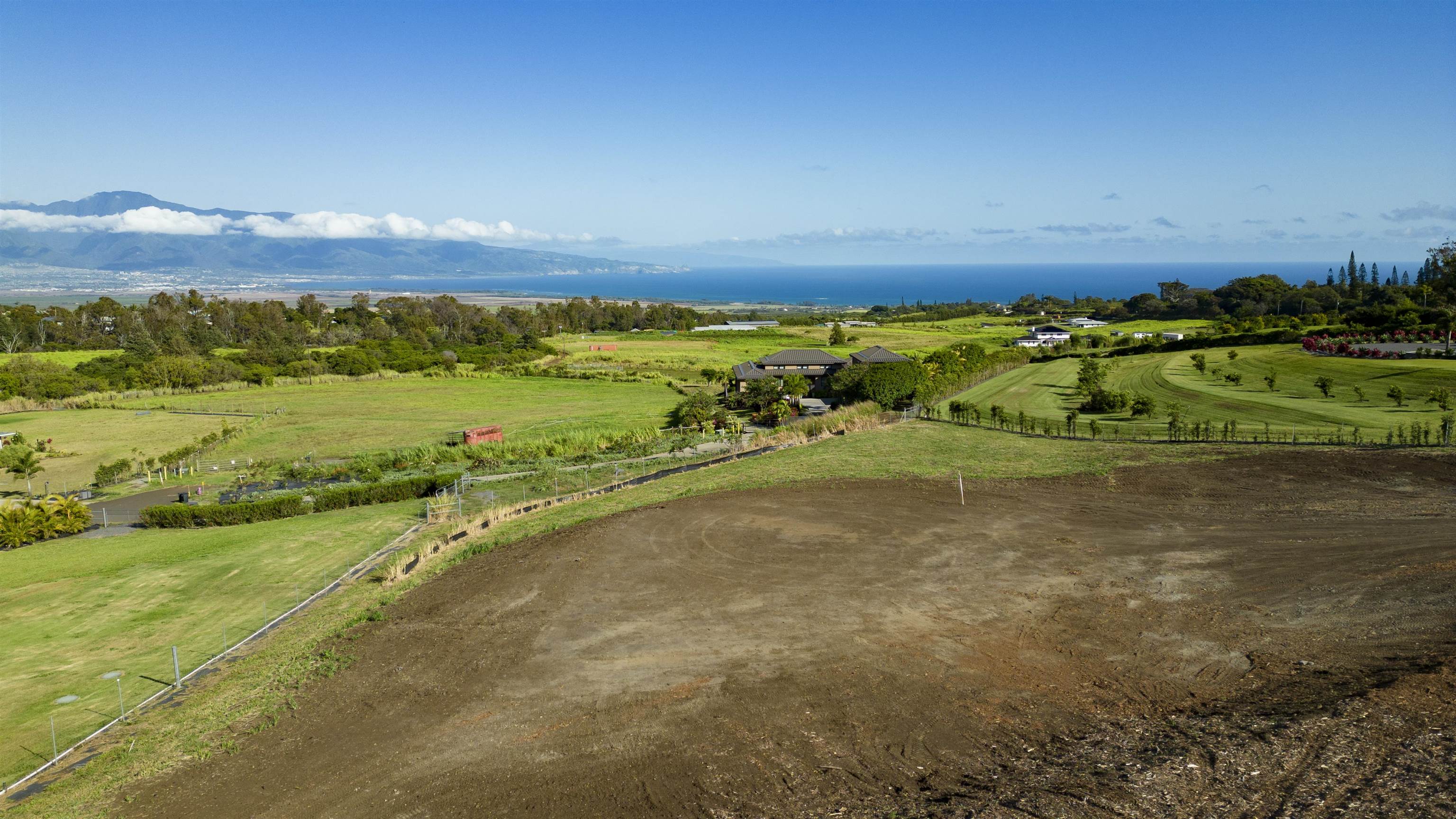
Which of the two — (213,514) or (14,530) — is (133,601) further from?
(14,530)

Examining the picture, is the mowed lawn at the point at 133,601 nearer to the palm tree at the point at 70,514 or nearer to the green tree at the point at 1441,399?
the palm tree at the point at 70,514

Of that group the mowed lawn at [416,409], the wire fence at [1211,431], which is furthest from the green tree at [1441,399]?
the mowed lawn at [416,409]

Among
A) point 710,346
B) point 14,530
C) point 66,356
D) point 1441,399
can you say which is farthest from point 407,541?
point 66,356

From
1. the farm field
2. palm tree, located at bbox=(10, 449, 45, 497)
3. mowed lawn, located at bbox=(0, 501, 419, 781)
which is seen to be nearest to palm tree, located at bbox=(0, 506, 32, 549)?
mowed lawn, located at bbox=(0, 501, 419, 781)

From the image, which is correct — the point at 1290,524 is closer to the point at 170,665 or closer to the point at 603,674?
the point at 603,674

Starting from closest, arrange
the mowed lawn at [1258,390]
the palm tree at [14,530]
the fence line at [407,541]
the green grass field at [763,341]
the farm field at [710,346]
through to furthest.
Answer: the fence line at [407,541], the palm tree at [14,530], the mowed lawn at [1258,390], the farm field at [710,346], the green grass field at [763,341]

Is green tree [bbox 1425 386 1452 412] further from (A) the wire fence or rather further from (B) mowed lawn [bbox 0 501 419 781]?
(B) mowed lawn [bbox 0 501 419 781]

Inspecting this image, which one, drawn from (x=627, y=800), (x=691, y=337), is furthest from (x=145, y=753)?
(x=691, y=337)
